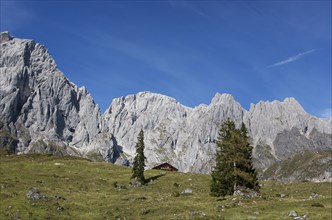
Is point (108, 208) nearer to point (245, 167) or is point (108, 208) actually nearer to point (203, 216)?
point (203, 216)

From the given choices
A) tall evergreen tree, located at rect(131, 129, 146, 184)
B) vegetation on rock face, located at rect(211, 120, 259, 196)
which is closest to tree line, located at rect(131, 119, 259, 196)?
vegetation on rock face, located at rect(211, 120, 259, 196)

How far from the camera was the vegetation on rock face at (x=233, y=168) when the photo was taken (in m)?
59.5

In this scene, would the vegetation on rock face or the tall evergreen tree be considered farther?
the tall evergreen tree

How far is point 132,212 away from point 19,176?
43.3m

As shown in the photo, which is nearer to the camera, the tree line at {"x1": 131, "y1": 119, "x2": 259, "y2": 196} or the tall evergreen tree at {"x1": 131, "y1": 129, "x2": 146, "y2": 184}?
the tree line at {"x1": 131, "y1": 119, "x2": 259, "y2": 196}

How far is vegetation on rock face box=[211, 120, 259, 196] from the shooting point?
5947 cm

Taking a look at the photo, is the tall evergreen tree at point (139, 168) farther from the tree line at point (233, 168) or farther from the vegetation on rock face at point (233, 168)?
the vegetation on rock face at point (233, 168)

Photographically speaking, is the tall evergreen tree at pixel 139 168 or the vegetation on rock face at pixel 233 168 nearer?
the vegetation on rock face at pixel 233 168

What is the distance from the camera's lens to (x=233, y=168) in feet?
197

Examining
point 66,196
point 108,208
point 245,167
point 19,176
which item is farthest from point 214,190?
point 19,176

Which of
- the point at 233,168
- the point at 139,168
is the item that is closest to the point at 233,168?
the point at 233,168

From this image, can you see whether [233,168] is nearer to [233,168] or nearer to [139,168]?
[233,168]

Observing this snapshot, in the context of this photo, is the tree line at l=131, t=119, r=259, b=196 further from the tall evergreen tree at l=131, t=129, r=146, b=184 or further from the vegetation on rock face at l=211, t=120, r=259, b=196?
the tall evergreen tree at l=131, t=129, r=146, b=184

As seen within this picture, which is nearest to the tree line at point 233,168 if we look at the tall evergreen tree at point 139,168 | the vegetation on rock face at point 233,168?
the vegetation on rock face at point 233,168
